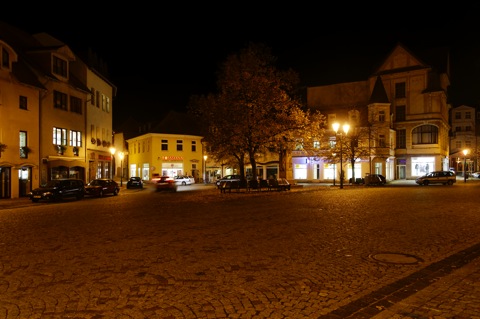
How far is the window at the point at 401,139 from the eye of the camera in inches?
2312

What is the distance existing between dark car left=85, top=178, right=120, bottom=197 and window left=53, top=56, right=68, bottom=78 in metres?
9.75

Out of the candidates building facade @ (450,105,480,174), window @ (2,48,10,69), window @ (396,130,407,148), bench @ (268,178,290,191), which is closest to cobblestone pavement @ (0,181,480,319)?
window @ (2,48,10,69)

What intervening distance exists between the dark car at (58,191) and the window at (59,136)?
627cm

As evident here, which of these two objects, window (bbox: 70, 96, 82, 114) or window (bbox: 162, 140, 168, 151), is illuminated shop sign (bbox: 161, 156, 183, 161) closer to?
window (bbox: 162, 140, 168, 151)

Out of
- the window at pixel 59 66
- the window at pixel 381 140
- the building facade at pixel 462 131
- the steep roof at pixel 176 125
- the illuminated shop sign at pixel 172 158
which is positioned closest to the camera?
the window at pixel 59 66

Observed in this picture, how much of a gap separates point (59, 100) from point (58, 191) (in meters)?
10.6

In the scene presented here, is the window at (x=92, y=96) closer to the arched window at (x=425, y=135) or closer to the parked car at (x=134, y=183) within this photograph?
the parked car at (x=134, y=183)

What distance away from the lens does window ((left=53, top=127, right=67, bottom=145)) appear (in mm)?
33037

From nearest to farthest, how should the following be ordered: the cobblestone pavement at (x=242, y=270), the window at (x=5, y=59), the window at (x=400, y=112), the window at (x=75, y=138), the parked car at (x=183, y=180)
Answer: the cobblestone pavement at (x=242, y=270) → the window at (x=5, y=59) → the window at (x=75, y=138) → the parked car at (x=183, y=180) → the window at (x=400, y=112)

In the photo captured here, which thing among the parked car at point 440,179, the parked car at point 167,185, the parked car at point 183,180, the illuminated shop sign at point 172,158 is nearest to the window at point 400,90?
the parked car at point 440,179

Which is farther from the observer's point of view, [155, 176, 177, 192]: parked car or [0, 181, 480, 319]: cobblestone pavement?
[155, 176, 177, 192]: parked car

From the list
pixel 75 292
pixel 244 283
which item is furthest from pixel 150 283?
pixel 244 283

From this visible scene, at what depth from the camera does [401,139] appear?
59125 mm

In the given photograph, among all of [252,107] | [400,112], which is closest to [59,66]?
[252,107]
